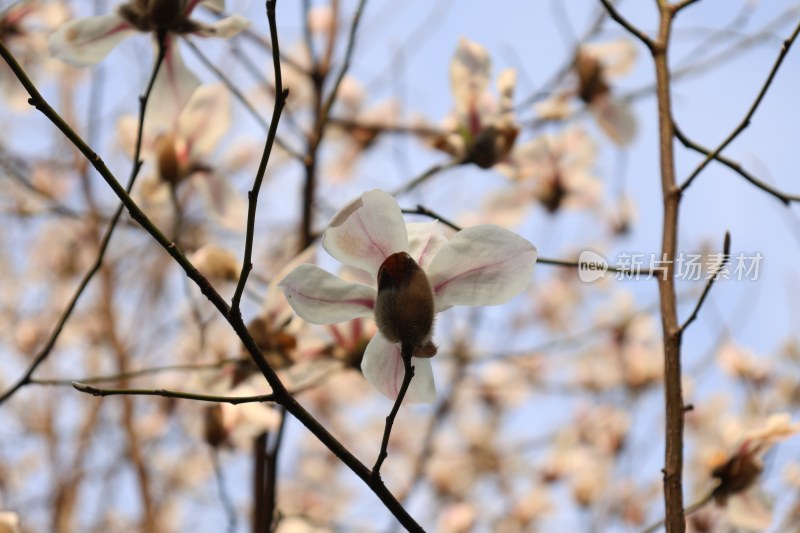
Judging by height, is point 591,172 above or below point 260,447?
above

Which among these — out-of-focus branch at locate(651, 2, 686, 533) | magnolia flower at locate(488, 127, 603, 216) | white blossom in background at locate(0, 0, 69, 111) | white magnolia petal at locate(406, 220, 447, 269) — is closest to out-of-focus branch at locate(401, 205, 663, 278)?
out-of-focus branch at locate(651, 2, 686, 533)

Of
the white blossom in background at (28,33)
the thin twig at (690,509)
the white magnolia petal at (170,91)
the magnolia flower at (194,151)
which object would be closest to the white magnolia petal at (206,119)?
the magnolia flower at (194,151)

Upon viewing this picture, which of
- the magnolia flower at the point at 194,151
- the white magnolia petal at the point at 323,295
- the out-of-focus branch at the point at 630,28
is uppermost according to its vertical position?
the magnolia flower at the point at 194,151

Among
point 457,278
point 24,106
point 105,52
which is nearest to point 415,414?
point 24,106

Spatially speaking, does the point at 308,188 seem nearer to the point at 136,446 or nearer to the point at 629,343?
the point at 136,446

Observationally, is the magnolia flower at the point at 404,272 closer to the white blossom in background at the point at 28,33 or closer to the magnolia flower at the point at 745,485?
the magnolia flower at the point at 745,485

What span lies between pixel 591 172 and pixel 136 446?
1.20m

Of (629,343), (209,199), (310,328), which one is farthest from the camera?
(629,343)

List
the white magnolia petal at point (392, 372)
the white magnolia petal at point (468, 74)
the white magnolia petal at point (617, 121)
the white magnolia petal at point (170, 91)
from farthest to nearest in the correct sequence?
the white magnolia petal at point (617, 121) → the white magnolia petal at point (468, 74) → the white magnolia petal at point (170, 91) → the white magnolia petal at point (392, 372)

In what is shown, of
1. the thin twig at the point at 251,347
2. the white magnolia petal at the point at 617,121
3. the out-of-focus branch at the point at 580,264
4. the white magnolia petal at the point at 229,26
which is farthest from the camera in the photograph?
the white magnolia petal at the point at 617,121

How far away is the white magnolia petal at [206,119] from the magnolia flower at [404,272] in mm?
700

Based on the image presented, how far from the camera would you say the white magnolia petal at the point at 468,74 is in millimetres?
1244

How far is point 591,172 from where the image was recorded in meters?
1.82

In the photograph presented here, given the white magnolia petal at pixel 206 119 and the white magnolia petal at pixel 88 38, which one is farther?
the white magnolia petal at pixel 206 119
